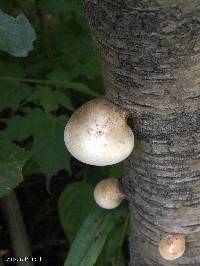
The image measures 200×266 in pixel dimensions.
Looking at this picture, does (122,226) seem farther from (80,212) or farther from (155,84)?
(155,84)

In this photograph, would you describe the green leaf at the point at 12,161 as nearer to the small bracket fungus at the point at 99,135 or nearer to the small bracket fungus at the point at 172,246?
the small bracket fungus at the point at 99,135

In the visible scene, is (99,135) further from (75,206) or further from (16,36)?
(75,206)

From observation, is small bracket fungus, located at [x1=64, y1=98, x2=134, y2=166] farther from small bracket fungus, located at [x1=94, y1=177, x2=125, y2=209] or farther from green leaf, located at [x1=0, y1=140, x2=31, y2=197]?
small bracket fungus, located at [x1=94, y1=177, x2=125, y2=209]

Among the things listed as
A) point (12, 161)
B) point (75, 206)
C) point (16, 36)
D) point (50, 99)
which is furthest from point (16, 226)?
point (16, 36)

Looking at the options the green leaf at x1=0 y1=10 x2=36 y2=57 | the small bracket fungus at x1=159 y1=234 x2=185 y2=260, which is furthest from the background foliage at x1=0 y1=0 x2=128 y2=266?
the small bracket fungus at x1=159 y1=234 x2=185 y2=260

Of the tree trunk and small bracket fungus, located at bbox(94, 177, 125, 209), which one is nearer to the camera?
the tree trunk

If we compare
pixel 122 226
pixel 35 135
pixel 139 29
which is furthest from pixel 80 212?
pixel 139 29
